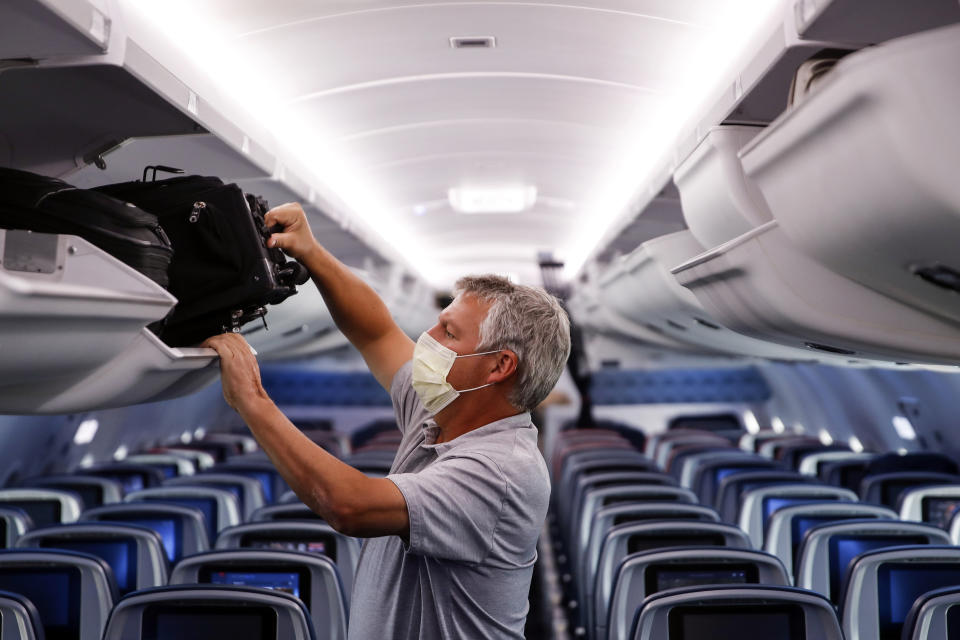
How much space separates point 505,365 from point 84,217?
1.16 m

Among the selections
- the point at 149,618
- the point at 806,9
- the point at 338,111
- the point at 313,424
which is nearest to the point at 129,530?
the point at 149,618

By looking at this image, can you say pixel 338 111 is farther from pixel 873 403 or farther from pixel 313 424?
pixel 313 424

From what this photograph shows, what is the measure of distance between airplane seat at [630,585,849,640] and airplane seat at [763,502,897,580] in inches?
69.5

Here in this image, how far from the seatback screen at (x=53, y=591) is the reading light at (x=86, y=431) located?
6643mm

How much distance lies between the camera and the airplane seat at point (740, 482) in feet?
19.6

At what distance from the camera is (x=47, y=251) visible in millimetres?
1979

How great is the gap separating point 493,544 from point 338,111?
3.42 m

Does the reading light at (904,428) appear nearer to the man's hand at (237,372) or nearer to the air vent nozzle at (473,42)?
the air vent nozzle at (473,42)

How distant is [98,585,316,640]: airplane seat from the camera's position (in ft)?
8.73

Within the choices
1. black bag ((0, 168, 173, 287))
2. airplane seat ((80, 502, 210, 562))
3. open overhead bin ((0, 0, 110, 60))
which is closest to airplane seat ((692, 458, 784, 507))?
airplane seat ((80, 502, 210, 562))

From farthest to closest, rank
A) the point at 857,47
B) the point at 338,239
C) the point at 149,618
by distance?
the point at 338,239, the point at 149,618, the point at 857,47

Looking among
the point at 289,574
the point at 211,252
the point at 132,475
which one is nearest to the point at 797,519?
the point at 289,574

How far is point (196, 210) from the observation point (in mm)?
2404

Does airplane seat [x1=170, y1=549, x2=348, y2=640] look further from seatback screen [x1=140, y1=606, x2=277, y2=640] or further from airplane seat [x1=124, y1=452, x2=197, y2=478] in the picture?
airplane seat [x1=124, y1=452, x2=197, y2=478]
